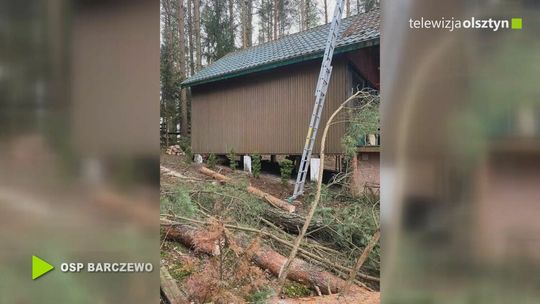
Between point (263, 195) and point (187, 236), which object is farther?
point (263, 195)

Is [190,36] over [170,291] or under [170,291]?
over

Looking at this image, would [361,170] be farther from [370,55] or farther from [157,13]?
[157,13]

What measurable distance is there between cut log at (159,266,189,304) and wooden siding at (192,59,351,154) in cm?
144

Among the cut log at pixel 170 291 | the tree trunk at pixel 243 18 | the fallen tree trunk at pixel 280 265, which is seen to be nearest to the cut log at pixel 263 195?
the fallen tree trunk at pixel 280 265

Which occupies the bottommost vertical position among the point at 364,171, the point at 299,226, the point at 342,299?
the point at 342,299

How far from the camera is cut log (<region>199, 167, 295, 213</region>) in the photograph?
2.41 meters

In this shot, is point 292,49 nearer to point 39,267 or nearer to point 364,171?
point 364,171

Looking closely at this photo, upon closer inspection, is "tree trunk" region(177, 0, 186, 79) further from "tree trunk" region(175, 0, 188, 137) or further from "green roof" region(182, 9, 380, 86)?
"green roof" region(182, 9, 380, 86)

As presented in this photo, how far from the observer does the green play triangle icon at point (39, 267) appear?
3.21 feet

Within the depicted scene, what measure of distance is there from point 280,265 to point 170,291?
662 millimetres

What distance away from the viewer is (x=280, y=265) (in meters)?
1.87

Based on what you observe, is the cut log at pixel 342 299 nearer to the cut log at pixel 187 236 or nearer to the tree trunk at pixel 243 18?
the cut log at pixel 187 236

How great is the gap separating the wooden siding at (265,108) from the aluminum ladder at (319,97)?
0.07m

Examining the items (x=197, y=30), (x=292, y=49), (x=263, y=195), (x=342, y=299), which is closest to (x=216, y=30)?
(x=197, y=30)
